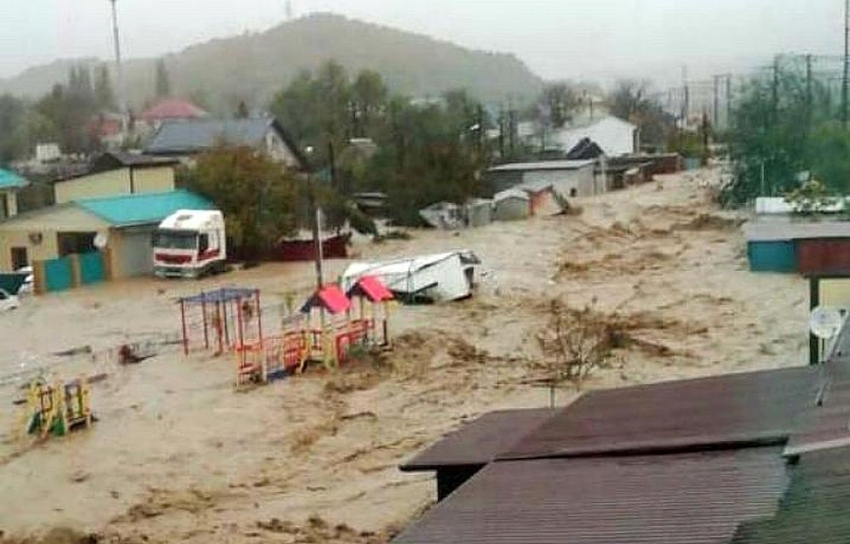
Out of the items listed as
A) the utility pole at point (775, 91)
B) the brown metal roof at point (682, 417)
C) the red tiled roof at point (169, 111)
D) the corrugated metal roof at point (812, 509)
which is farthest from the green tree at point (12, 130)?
the corrugated metal roof at point (812, 509)

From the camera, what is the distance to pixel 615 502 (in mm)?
3656

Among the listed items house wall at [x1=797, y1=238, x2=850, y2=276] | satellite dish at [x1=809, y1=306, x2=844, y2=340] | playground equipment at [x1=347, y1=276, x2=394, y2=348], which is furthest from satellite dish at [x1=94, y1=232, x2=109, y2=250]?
satellite dish at [x1=809, y1=306, x2=844, y2=340]

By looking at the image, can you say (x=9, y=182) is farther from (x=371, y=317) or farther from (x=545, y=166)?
(x=545, y=166)

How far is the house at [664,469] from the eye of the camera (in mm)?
3311

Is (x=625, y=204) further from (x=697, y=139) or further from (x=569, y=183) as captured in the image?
(x=697, y=139)

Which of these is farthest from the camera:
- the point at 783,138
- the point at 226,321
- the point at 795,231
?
the point at 783,138

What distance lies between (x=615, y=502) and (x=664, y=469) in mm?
389

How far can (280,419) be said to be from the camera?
8.43 m

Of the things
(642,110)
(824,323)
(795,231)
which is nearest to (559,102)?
→ (642,110)

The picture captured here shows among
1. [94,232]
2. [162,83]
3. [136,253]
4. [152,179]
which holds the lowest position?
[136,253]

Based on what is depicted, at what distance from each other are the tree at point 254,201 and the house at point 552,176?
1033 cm

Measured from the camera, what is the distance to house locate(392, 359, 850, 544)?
3311 mm

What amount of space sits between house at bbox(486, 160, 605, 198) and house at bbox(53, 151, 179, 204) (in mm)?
9209

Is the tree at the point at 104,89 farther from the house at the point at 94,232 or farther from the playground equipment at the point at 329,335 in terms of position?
the playground equipment at the point at 329,335
